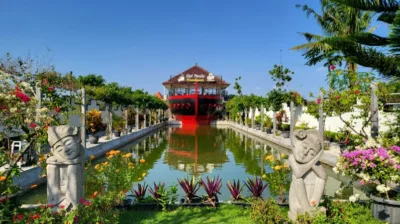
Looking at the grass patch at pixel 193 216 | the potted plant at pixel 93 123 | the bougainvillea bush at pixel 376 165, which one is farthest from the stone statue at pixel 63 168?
the potted plant at pixel 93 123

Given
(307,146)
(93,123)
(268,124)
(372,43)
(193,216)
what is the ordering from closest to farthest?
(307,146), (193,216), (372,43), (93,123), (268,124)

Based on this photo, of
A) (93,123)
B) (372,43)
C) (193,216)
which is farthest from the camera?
(93,123)

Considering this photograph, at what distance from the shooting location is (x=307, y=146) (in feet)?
11.1

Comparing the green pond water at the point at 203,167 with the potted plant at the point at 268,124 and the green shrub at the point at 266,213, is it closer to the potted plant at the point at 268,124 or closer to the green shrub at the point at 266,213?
the green shrub at the point at 266,213

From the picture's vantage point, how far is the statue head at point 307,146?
3.40 meters

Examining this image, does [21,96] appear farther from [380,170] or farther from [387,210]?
[387,210]

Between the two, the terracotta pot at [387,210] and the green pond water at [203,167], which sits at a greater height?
the terracotta pot at [387,210]

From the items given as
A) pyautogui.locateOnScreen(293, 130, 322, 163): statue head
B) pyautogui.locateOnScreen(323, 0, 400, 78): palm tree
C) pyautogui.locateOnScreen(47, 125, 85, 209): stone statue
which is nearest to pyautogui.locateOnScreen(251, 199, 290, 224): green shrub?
pyautogui.locateOnScreen(293, 130, 322, 163): statue head

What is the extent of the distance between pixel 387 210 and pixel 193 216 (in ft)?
8.38

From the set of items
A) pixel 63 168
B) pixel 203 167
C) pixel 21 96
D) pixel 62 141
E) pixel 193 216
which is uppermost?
pixel 21 96

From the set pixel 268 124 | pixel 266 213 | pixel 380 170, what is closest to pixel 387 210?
pixel 380 170

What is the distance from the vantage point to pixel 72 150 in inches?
141

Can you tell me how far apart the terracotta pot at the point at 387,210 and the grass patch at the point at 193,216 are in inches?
65.3

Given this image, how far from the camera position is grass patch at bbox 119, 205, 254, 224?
387 centimetres
